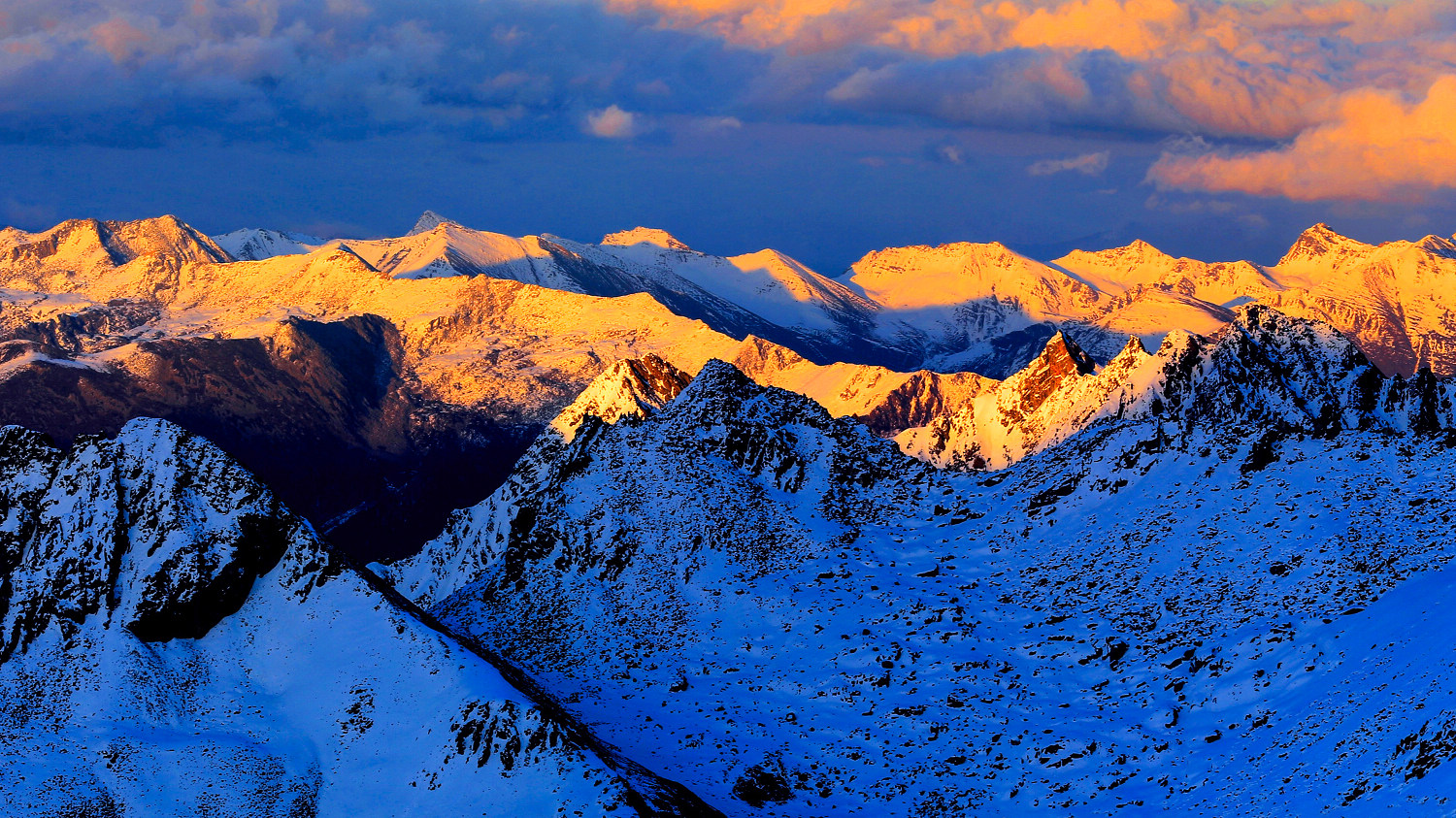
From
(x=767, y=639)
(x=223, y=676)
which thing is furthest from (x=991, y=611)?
(x=223, y=676)

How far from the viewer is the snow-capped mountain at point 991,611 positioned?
69.4m

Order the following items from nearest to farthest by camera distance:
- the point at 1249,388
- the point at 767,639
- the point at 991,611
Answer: the point at 991,611
the point at 767,639
the point at 1249,388

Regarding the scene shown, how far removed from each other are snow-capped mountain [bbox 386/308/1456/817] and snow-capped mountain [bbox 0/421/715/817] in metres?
12.8

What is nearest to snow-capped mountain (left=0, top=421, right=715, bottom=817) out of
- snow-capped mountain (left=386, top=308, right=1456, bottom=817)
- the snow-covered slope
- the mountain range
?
the mountain range

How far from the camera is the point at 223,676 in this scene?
263 feet

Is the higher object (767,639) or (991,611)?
(767,639)

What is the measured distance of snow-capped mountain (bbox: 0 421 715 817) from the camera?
2717 inches

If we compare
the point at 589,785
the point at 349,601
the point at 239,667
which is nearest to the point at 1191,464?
the point at 589,785

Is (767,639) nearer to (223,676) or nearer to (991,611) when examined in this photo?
(991,611)

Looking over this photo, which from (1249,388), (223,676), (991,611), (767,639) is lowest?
(991,611)

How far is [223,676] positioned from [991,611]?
2176 inches

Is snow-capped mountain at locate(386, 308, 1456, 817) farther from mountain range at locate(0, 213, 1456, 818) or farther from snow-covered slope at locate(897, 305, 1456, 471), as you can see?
snow-covered slope at locate(897, 305, 1456, 471)

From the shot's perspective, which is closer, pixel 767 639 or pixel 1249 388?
pixel 767 639

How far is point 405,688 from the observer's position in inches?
3000
